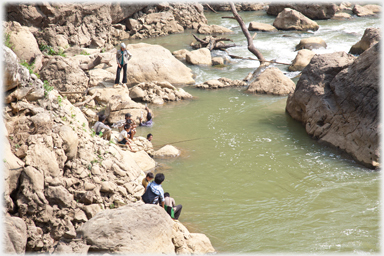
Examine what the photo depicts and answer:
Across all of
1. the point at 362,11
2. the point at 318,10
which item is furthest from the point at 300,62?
the point at 362,11

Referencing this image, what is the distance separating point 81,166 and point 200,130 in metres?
5.91

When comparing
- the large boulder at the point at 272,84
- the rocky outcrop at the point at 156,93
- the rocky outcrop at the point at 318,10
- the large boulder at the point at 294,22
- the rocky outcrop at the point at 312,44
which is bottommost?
the rocky outcrop at the point at 156,93

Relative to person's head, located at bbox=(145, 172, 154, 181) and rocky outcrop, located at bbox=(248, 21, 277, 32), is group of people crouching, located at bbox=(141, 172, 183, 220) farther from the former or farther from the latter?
rocky outcrop, located at bbox=(248, 21, 277, 32)

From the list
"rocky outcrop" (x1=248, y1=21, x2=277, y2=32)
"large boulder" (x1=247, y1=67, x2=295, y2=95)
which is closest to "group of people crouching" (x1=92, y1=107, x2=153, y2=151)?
"large boulder" (x1=247, y1=67, x2=295, y2=95)

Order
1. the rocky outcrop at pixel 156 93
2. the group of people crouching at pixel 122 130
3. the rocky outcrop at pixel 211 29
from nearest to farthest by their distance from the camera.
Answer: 1. the group of people crouching at pixel 122 130
2. the rocky outcrop at pixel 156 93
3. the rocky outcrop at pixel 211 29

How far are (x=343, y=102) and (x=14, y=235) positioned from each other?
9419 mm

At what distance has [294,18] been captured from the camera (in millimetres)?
24344

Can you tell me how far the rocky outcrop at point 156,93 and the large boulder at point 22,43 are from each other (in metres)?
3.90

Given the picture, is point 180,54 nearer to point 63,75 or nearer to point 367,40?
point 63,75

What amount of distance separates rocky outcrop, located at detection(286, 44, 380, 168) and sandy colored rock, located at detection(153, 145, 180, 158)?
452cm

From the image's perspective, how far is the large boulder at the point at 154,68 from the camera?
15.9m

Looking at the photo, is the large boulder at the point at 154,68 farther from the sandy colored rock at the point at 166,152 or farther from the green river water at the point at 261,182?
the sandy colored rock at the point at 166,152

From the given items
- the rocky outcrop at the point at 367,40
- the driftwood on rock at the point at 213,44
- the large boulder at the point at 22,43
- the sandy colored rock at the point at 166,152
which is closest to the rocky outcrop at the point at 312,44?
the rocky outcrop at the point at 367,40

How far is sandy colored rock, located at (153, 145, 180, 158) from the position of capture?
9869 millimetres
